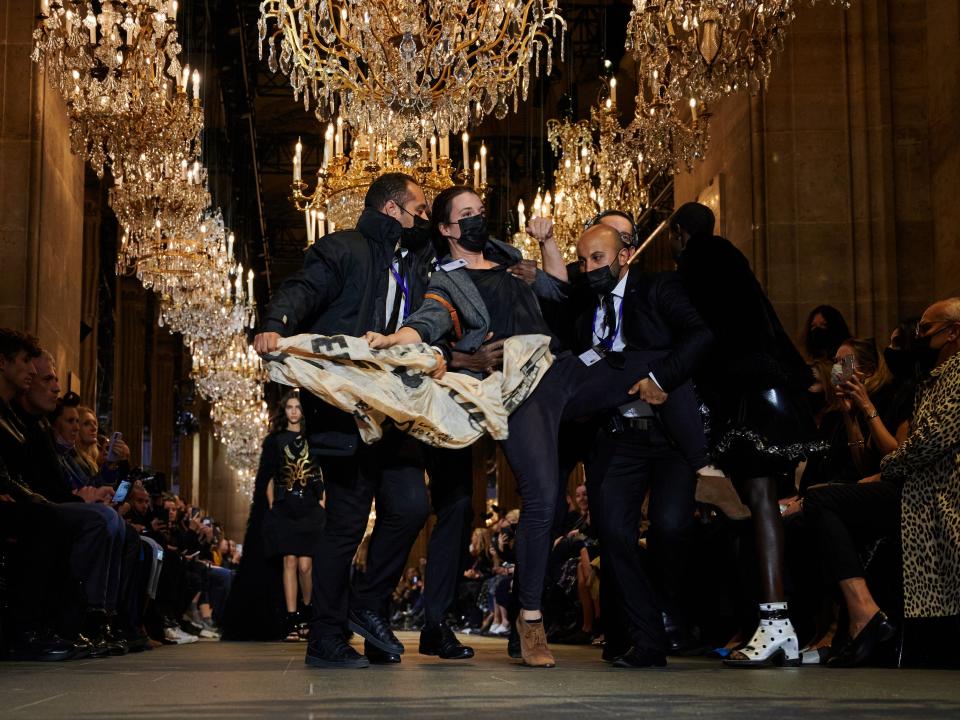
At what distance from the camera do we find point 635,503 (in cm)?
506

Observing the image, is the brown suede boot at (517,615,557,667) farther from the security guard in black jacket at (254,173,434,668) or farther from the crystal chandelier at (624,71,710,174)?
the crystal chandelier at (624,71,710,174)

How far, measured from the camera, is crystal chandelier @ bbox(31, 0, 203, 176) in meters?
8.88

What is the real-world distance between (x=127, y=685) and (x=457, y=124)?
6.28 metres

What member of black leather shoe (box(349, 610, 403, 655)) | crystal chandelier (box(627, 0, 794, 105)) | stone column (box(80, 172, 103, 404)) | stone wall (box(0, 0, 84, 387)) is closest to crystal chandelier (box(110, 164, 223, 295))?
stone wall (box(0, 0, 84, 387))

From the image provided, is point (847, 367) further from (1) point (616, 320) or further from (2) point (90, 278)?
(2) point (90, 278)

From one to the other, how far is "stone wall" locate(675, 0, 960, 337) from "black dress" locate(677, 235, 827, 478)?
4901 millimetres

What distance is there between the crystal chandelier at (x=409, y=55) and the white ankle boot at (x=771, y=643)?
5078 millimetres

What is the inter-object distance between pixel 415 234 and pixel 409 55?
158 inches

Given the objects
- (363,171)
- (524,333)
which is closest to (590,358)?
(524,333)

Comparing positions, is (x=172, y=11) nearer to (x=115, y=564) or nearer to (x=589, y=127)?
(x=115, y=564)

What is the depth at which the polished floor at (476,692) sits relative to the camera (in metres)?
2.99

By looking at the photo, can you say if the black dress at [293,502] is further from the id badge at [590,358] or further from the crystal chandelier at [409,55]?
the id badge at [590,358]

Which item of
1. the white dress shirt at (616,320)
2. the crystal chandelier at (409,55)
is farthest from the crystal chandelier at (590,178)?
the white dress shirt at (616,320)

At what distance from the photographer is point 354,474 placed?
494cm
